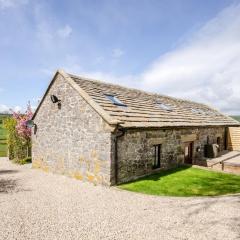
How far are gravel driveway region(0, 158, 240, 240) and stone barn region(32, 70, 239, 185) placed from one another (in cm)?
173

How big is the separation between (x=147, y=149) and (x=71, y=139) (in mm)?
4220

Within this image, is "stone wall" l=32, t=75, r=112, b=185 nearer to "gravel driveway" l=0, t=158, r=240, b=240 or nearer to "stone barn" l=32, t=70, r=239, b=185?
"stone barn" l=32, t=70, r=239, b=185

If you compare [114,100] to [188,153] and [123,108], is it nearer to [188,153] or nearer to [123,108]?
[123,108]

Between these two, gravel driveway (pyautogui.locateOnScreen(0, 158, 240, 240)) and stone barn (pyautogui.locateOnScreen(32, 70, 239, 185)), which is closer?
gravel driveway (pyautogui.locateOnScreen(0, 158, 240, 240))

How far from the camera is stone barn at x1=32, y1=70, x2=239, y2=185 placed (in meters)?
11.7

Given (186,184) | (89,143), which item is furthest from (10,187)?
(186,184)

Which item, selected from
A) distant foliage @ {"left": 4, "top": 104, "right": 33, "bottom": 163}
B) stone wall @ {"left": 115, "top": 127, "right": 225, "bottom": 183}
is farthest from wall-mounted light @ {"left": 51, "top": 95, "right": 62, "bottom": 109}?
distant foliage @ {"left": 4, "top": 104, "right": 33, "bottom": 163}

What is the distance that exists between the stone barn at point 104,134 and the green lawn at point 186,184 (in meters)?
0.79

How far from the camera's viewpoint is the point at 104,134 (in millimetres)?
11617

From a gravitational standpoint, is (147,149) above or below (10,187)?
above

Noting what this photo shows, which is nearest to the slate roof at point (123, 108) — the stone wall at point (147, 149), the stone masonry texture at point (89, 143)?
the stone masonry texture at point (89, 143)

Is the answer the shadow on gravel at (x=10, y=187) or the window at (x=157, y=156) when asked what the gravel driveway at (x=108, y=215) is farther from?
the window at (x=157, y=156)

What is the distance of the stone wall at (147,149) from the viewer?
1199 cm

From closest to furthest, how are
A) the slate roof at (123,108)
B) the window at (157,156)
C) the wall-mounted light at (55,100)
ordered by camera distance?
the slate roof at (123,108) → the window at (157,156) → the wall-mounted light at (55,100)
